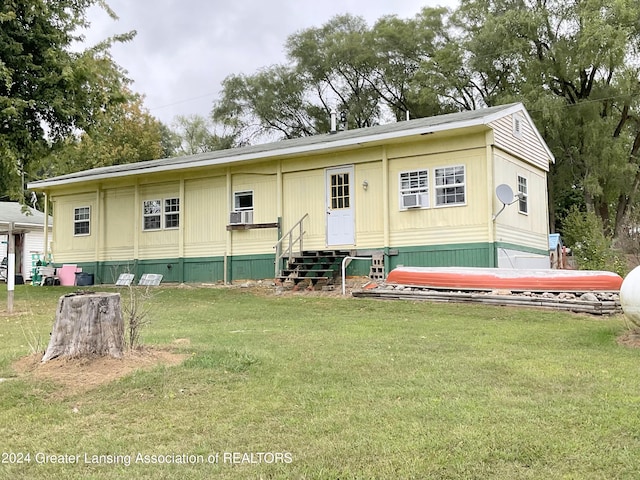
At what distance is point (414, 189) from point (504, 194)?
203cm

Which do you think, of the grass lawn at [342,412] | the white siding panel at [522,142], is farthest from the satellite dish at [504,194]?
the grass lawn at [342,412]

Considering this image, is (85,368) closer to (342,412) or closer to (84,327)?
(84,327)

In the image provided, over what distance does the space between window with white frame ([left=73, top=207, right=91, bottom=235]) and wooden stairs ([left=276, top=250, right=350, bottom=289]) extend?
7790mm

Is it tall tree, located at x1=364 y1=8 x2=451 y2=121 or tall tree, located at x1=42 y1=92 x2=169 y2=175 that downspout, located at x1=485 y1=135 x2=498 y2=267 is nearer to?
tall tree, located at x1=364 y1=8 x2=451 y2=121

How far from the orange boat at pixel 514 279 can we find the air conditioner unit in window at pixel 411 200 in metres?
1.91

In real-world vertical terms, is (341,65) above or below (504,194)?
above

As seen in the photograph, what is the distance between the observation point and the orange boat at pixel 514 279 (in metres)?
10.4

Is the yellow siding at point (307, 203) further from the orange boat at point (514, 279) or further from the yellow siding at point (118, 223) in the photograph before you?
the yellow siding at point (118, 223)

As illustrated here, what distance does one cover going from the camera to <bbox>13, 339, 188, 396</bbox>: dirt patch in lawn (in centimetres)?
437

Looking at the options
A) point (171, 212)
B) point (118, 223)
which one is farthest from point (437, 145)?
point (118, 223)

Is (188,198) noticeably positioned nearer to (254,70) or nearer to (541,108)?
(541,108)

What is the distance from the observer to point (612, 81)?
25.0 meters

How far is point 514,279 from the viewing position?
1080 centimetres

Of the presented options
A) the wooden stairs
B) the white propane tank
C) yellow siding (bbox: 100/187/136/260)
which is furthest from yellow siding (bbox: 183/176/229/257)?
the white propane tank
